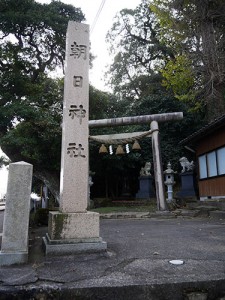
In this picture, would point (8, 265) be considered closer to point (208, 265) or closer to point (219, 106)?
point (208, 265)

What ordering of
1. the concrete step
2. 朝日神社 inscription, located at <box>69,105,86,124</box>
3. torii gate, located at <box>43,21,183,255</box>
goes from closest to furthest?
torii gate, located at <box>43,21,183,255</box>
朝日神社 inscription, located at <box>69,105,86,124</box>
the concrete step

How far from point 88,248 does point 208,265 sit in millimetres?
1738

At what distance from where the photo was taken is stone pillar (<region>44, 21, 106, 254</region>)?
396 cm

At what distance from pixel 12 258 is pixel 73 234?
94 centimetres

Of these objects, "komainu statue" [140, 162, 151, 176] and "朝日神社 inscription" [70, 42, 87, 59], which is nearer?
"朝日神社 inscription" [70, 42, 87, 59]

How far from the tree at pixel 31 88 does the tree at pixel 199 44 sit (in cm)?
663

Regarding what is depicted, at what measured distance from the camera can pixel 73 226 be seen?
158 inches

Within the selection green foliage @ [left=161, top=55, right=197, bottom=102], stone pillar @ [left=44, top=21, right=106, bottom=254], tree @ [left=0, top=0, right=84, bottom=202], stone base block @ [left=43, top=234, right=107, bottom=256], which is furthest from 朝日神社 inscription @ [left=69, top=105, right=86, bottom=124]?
green foliage @ [left=161, top=55, right=197, bottom=102]

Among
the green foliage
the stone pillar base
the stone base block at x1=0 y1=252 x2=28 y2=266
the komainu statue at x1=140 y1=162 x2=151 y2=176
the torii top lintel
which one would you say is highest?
the green foliage

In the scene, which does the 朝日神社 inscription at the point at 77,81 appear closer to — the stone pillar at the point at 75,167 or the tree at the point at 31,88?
the stone pillar at the point at 75,167

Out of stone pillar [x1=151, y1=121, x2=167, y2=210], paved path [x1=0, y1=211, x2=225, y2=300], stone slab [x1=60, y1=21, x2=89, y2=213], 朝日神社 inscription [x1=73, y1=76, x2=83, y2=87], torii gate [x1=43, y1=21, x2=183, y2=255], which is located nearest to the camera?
paved path [x1=0, y1=211, x2=225, y2=300]

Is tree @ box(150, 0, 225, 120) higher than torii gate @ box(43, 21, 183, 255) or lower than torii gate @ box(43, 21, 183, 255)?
higher

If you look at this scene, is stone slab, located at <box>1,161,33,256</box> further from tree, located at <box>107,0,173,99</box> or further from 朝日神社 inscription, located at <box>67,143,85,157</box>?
tree, located at <box>107,0,173,99</box>

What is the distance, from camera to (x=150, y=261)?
138 inches
